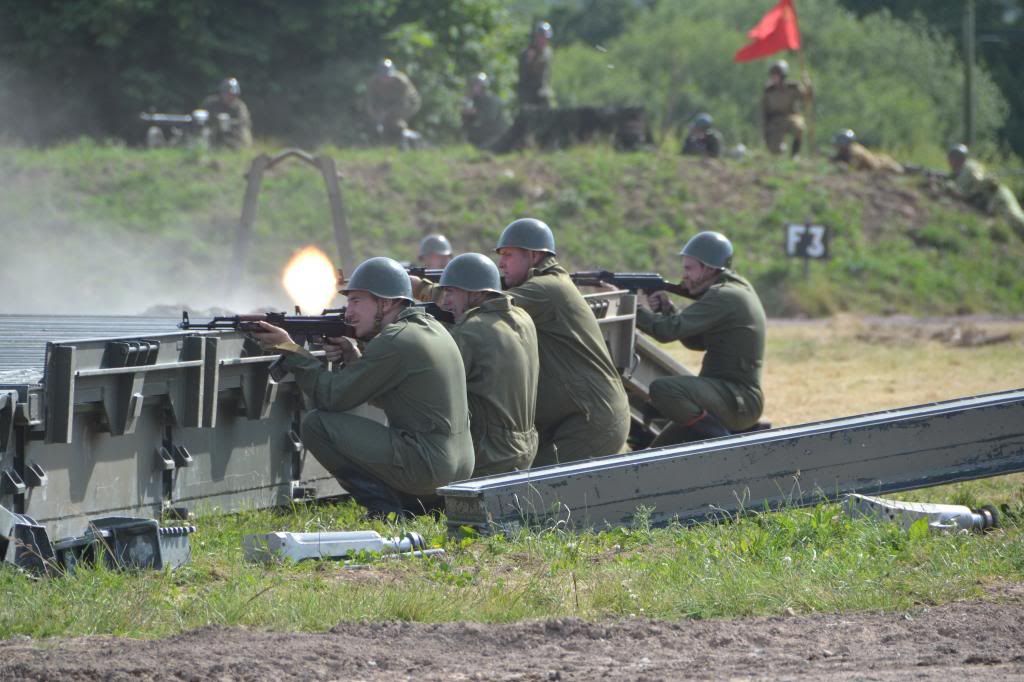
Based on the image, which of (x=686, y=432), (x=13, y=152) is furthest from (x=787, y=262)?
(x=686, y=432)

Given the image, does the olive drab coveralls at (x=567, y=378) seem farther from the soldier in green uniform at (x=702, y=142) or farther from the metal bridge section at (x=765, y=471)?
the soldier in green uniform at (x=702, y=142)

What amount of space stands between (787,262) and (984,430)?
19.5m

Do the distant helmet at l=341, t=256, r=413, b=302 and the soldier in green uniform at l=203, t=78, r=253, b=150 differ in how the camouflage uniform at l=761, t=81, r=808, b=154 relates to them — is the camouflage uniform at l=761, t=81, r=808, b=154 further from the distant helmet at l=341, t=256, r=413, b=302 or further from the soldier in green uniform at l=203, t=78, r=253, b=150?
the distant helmet at l=341, t=256, r=413, b=302

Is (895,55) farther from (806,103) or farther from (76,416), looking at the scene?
(76,416)

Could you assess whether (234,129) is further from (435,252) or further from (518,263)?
(518,263)

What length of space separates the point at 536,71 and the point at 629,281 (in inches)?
809

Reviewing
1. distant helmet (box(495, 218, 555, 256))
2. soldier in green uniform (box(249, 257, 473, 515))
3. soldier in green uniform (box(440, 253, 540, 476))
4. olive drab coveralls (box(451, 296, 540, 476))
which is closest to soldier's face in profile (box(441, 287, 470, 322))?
soldier in green uniform (box(440, 253, 540, 476))

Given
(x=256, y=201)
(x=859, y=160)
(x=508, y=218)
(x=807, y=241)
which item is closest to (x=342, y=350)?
(x=256, y=201)

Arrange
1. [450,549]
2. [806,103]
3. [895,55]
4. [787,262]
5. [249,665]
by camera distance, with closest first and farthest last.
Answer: [249,665], [450,549], [787,262], [806,103], [895,55]

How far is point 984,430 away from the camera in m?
10.0

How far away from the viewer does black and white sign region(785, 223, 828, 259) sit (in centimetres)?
2858

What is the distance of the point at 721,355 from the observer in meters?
13.0

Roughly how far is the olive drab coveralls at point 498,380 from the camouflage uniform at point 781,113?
77.7ft

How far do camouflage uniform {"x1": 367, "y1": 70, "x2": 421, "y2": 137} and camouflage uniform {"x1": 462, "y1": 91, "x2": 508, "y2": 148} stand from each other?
1.46 meters
